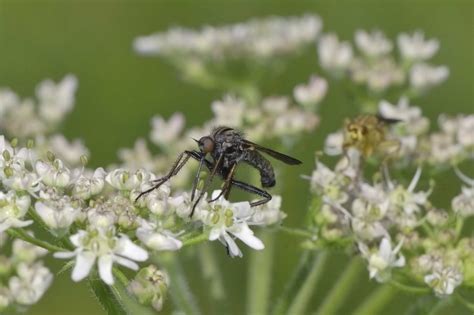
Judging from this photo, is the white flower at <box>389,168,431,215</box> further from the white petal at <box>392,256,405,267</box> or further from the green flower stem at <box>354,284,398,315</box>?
the green flower stem at <box>354,284,398,315</box>

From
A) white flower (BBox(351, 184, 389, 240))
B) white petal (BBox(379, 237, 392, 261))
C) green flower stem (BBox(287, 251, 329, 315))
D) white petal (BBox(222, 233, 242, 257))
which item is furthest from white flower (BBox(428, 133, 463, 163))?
white petal (BBox(222, 233, 242, 257))

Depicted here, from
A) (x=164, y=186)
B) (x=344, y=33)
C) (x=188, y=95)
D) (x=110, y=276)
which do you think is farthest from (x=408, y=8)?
(x=110, y=276)

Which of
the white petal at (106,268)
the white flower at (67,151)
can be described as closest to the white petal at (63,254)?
the white petal at (106,268)

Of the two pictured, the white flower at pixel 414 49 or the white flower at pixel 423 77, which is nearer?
the white flower at pixel 423 77

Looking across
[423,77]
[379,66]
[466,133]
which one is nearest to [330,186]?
[466,133]

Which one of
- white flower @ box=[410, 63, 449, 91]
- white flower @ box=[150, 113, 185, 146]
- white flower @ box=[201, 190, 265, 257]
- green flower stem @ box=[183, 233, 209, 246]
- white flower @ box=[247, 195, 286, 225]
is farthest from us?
white flower @ box=[410, 63, 449, 91]

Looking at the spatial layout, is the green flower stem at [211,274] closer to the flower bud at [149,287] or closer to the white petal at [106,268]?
the flower bud at [149,287]

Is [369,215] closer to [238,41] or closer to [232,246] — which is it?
[232,246]
